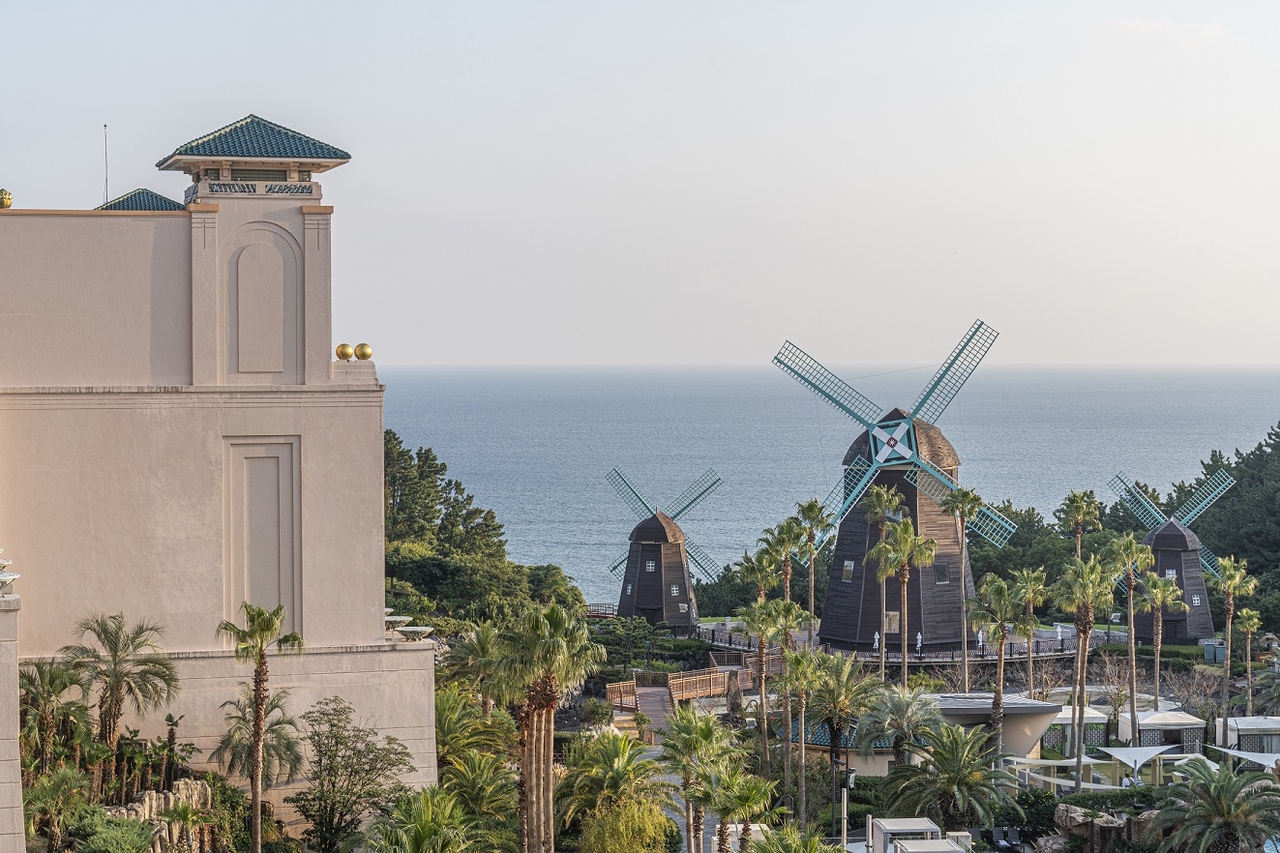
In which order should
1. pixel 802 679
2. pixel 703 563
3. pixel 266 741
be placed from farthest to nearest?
pixel 703 563
pixel 802 679
pixel 266 741

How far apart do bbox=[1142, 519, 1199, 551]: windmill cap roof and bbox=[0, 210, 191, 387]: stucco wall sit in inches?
1601

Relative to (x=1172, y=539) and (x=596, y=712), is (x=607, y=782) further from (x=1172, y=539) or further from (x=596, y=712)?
(x=1172, y=539)

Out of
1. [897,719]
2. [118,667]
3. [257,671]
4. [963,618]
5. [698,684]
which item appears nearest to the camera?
[257,671]

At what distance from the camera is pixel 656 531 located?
63.2 meters

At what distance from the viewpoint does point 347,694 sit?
99.3 ft

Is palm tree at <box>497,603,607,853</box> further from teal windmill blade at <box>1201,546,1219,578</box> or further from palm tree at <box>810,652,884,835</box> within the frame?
teal windmill blade at <box>1201,546,1219,578</box>

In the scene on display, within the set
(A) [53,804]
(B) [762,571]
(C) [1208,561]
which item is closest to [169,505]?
(A) [53,804]

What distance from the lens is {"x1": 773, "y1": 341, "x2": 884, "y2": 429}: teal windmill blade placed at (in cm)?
6103

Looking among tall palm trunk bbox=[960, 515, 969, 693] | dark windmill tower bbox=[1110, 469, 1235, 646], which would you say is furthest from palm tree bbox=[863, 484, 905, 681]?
dark windmill tower bbox=[1110, 469, 1235, 646]

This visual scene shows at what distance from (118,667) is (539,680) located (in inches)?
290

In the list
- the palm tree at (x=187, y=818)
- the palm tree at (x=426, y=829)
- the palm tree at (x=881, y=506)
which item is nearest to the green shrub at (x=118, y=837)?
the palm tree at (x=187, y=818)

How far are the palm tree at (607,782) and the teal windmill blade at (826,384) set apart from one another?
2870cm

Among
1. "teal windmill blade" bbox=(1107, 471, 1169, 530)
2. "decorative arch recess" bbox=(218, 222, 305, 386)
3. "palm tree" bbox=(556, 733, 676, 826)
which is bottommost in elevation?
"palm tree" bbox=(556, 733, 676, 826)

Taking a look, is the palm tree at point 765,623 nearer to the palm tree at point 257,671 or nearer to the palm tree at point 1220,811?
the palm tree at point 1220,811
